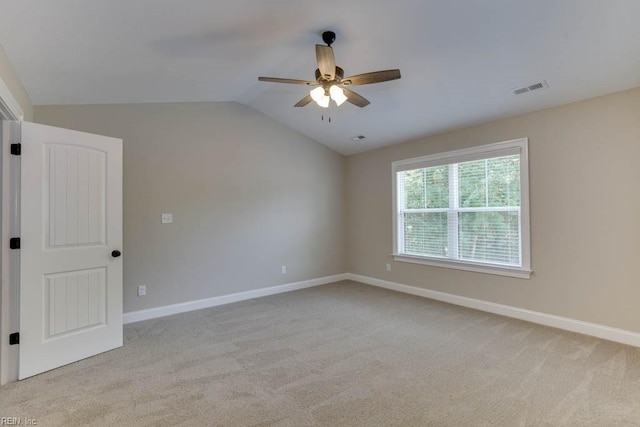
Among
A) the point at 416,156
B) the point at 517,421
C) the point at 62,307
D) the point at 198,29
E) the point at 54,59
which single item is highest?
the point at 198,29

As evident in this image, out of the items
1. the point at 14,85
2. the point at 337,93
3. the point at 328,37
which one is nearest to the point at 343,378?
the point at 337,93

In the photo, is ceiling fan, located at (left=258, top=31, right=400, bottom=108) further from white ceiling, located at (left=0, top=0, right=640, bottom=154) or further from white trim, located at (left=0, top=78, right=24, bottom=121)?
white trim, located at (left=0, top=78, right=24, bottom=121)

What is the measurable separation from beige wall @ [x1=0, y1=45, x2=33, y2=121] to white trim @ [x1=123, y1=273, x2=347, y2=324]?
2.39 metres

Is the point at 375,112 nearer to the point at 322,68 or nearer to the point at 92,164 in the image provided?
the point at 322,68

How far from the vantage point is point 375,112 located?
4277 millimetres

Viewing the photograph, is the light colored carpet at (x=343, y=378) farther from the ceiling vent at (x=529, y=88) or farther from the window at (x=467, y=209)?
the ceiling vent at (x=529, y=88)

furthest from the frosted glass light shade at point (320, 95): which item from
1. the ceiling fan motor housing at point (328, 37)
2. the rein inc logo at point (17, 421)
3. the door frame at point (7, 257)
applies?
the rein inc logo at point (17, 421)

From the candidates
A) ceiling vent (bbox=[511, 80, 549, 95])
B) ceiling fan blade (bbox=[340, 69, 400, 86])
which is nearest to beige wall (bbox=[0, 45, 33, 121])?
ceiling fan blade (bbox=[340, 69, 400, 86])

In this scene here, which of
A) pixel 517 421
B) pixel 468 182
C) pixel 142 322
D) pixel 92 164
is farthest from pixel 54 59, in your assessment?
pixel 468 182

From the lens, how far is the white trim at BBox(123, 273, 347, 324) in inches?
153

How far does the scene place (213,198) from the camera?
4.51m

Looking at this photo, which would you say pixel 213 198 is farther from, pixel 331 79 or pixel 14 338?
pixel 331 79

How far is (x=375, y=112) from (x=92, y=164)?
3.28 meters

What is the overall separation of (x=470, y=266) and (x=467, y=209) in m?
0.77
